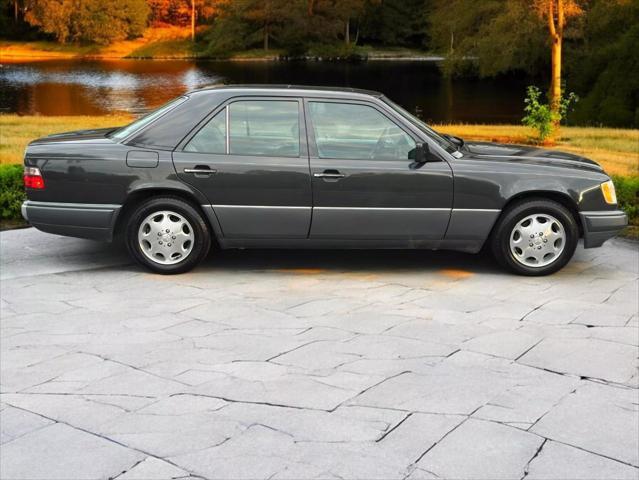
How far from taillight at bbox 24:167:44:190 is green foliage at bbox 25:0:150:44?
81216 mm

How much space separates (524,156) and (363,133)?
1523 mm

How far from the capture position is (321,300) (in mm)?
6371

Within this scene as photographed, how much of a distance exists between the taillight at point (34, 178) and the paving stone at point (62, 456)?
3.55 m

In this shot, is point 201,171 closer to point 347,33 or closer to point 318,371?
point 318,371

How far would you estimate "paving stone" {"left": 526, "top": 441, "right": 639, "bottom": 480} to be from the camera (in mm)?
3609

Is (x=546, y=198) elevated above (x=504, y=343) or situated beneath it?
elevated above

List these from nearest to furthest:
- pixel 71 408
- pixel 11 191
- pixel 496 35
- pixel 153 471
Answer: pixel 153 471
pixel 71 408
pixel 11 191
pixel 496 35

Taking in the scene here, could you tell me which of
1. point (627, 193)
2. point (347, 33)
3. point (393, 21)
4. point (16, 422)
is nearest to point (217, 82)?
point (347, 33)

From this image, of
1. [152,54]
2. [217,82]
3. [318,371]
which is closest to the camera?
[318,371]

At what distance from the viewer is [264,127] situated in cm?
702

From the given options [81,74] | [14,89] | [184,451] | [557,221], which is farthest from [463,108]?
[184,451]

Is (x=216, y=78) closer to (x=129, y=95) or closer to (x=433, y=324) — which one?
(x=129, y=95)

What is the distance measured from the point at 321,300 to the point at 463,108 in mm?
37455

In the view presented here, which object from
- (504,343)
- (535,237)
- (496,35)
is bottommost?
(504,343)
